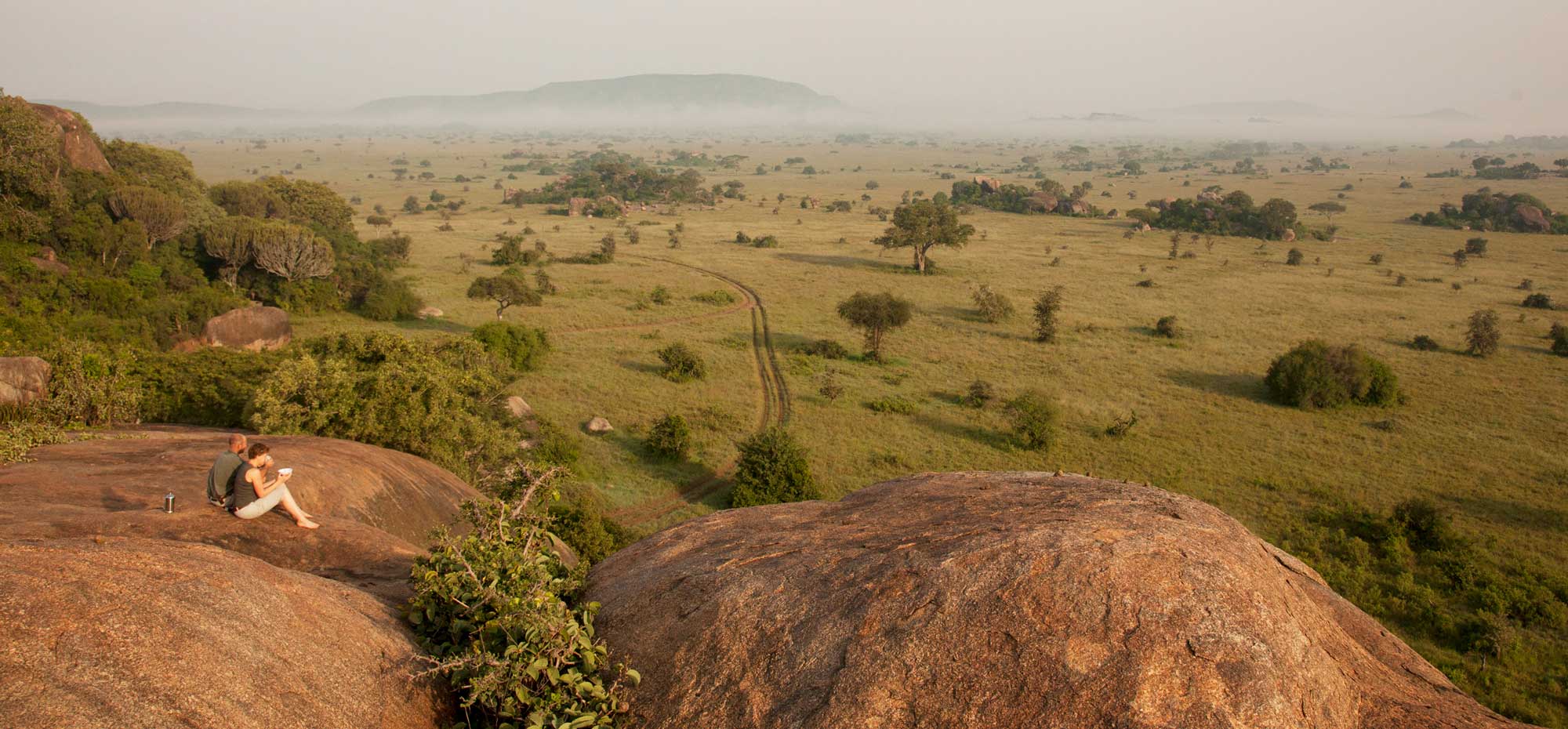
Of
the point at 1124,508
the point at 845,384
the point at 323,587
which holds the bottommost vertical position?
the point at 845,384

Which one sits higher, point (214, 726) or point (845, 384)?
point (214, 726)

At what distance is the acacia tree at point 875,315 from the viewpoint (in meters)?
37.5

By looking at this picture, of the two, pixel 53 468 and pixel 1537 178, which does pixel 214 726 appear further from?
pixel 1537 178

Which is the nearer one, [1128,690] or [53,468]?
[1128,690]

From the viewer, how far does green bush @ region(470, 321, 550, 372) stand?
33125 mm

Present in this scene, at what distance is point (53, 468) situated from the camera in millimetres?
12508

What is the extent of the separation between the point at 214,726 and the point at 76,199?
1900 inches

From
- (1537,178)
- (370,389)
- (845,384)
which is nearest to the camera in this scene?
(370,389)

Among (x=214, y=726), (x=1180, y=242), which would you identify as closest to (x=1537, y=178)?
(x=1180, y=242)

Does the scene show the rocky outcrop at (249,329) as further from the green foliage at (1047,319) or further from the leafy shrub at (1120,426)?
the green foliage at (1047,319)

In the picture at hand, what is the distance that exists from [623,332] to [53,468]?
28.9 m

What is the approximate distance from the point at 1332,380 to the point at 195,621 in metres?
36.6

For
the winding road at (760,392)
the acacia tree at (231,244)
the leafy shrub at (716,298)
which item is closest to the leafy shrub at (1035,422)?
the winding road at (760,392)

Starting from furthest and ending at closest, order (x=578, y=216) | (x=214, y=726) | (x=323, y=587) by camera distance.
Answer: (x=578, y=216) < (x=323, y=587) < (x=214, y=726)
